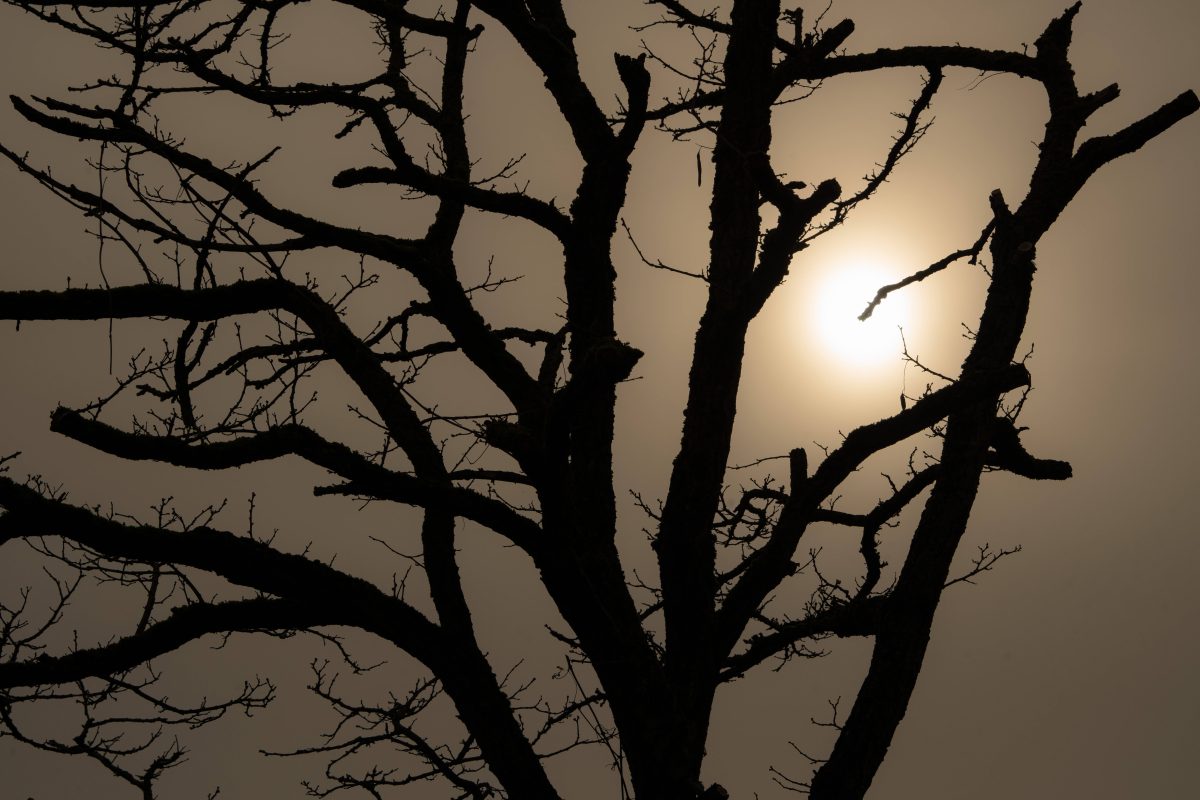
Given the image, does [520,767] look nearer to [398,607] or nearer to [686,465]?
[398,607]

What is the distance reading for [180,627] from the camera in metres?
4.89

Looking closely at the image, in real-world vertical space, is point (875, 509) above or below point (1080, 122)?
below

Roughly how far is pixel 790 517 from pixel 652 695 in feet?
4.02

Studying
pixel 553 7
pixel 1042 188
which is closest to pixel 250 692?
pixel 553 7

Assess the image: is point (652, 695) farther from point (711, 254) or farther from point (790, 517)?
point (711, 254)

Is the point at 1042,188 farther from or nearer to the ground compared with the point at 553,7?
nearer to the ground

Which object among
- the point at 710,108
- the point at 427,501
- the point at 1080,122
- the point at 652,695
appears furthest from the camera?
the point at 710,108

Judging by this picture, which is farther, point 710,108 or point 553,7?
point 710,108

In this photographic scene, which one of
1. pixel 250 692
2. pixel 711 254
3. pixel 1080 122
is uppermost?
pixel 1080 122

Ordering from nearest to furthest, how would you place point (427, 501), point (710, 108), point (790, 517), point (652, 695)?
point (427, 501)
point (652, 695)
point (790, 517)
point (710, 108)

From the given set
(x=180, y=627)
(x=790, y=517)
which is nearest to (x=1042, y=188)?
(x=790, y=517)

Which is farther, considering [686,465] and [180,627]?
[686,465]

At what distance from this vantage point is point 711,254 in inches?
234

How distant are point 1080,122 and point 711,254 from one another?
2.18 m
